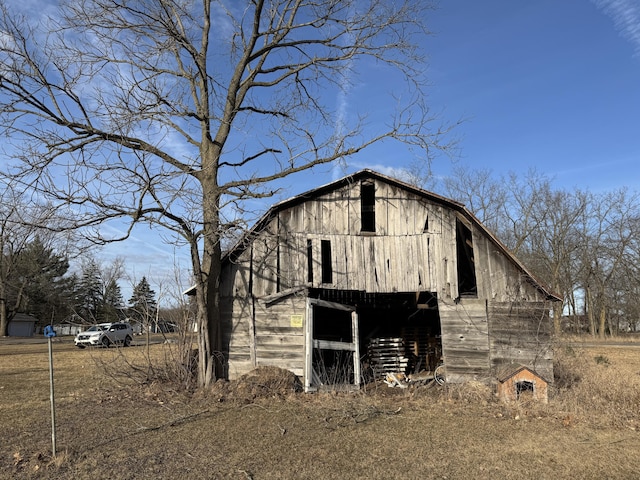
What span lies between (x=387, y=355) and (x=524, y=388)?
5.39m

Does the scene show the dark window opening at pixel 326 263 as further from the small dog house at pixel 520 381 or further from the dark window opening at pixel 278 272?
the small dog house at pixel 520 381

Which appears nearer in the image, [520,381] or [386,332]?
[520,381]

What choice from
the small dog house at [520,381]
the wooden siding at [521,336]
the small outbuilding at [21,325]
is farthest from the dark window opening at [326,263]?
the small outbuilding at [21,325]

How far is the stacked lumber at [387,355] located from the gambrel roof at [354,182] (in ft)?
19.2

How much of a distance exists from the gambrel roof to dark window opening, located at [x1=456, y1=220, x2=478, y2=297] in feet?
1.71

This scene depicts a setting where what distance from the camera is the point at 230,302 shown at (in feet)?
42.1

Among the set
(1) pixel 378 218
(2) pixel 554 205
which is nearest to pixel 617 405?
(1) pixel 378 218

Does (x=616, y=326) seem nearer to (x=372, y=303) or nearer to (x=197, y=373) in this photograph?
(x=372, y=303)

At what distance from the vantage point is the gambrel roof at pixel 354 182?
11977 mm

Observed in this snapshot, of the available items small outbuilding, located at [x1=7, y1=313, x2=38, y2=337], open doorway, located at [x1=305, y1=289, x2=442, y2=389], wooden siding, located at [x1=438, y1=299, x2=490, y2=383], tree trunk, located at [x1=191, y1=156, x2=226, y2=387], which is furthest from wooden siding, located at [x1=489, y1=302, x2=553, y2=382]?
small outbuilding, located at [x1=7, y1=313, x2=38, y2=337]

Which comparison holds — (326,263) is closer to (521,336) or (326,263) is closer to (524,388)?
(521,336)

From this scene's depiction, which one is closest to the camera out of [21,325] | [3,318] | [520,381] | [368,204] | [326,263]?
[520,381]

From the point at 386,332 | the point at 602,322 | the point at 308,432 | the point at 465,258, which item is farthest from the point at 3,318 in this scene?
the point at 602,322

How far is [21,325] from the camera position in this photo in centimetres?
5928
